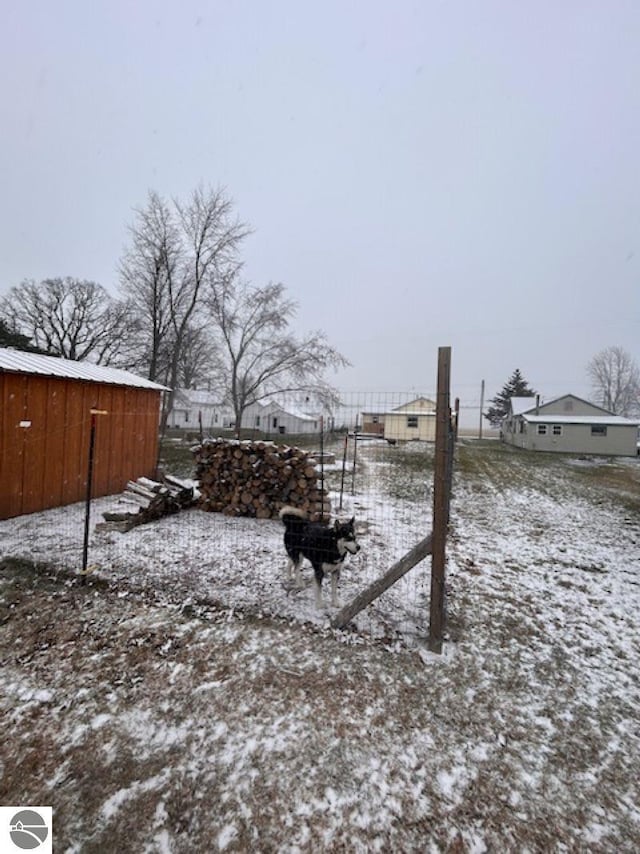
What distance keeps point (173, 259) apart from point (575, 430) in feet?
100

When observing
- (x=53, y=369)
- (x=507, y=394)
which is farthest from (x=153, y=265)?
(x=507, y=394)

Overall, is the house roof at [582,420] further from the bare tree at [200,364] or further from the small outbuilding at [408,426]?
the bare tree at [200,364]

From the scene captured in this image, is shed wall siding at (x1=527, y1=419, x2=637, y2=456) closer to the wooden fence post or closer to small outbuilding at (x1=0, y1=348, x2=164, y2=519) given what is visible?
small outbuilding at (x1=0, y1=348, x2=164, y2=519)

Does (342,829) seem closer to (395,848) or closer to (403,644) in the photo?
(395,848)

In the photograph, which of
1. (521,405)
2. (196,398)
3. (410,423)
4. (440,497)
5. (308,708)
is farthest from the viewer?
(196,398)

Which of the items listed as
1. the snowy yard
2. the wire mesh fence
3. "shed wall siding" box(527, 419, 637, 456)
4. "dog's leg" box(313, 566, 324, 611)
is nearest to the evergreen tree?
"shed wall siding" box(527, 419, 637, 456)

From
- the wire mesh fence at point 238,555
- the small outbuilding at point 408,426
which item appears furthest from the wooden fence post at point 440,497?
the small outbuilding at point 408,426

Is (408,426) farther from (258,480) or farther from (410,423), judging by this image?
(258,480)

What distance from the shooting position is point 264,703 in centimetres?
254

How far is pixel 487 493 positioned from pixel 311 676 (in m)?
8.90

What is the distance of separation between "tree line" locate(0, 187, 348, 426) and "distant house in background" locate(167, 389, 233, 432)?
14.5m

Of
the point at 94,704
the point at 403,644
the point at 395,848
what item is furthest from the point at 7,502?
the point at 395,848

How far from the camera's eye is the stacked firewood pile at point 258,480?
21.5 feet

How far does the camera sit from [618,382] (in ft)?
166
